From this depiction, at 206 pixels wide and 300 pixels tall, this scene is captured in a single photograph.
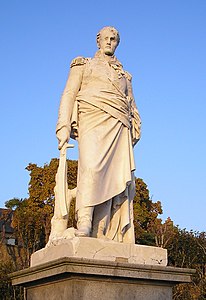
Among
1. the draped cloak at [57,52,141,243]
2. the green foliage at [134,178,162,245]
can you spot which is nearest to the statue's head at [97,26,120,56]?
the draped cloak at [57,52,141,243]

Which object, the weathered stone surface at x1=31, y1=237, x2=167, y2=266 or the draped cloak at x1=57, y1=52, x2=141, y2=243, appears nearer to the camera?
the weathered stone surface at x1=31, y1=237, x2=167, y2=266

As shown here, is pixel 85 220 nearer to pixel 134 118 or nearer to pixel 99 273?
pixel 99 273

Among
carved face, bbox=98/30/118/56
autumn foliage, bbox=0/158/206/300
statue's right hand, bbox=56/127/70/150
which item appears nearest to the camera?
statue's right hand, bbox=56/127/70/150

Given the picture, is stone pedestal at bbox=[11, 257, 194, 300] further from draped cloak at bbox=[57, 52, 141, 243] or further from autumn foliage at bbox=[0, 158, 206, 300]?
autumn foliage at bbox=[0, 158, 206, 300]

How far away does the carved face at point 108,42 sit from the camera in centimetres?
877

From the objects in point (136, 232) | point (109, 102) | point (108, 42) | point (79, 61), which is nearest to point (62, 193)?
point (109, 102)

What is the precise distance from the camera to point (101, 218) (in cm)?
799

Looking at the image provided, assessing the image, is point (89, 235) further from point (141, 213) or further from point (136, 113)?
point (141, 213)

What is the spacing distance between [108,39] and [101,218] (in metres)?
2.70

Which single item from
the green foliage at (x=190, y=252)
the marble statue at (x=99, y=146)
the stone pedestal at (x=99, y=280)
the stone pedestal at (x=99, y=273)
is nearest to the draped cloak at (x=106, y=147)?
the marble statue at (x=99, y=146)

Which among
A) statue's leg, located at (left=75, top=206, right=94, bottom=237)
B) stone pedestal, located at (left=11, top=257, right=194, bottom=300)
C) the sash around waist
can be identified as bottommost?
stone pedestal, located at (left=11, top=257, right=194, bottom=300)

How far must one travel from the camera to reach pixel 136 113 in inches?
351

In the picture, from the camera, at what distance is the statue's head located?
8.78 metres

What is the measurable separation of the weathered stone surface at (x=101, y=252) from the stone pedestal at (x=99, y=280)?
0.91ft
